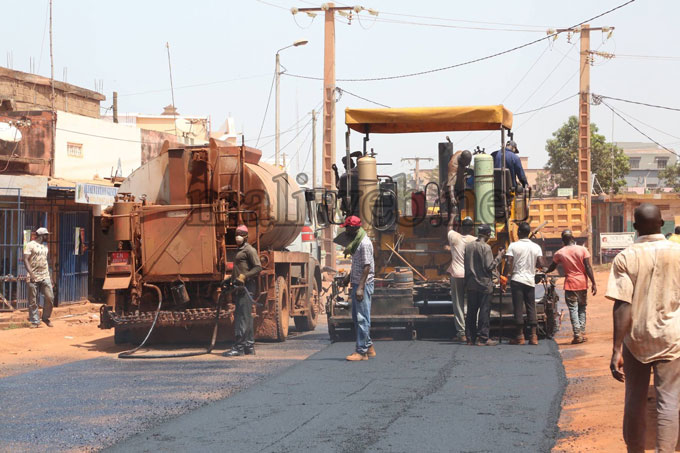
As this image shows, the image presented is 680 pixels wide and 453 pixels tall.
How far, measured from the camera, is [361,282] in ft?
36.2

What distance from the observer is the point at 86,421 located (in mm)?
7367

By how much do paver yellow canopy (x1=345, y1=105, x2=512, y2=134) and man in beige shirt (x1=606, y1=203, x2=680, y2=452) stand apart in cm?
764

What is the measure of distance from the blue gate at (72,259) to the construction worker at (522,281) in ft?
37.2

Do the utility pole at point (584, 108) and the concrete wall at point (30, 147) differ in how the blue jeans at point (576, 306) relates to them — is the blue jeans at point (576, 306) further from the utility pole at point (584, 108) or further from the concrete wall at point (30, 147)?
the utility pole at point (584, 108)

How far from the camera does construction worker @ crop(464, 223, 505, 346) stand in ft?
40.1

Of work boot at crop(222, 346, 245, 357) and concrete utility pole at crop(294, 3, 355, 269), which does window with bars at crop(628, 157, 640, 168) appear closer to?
concrete utility pole at crop(294, 3, 355, 269)

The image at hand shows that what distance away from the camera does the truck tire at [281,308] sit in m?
13.4

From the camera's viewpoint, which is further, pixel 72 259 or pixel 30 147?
pixel 30 147

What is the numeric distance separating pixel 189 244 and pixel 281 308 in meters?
2.06

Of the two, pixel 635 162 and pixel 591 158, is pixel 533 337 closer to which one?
pixel 591 158

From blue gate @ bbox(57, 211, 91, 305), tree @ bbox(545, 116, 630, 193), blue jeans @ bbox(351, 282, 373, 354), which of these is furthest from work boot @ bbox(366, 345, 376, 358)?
tree @ bbox(545, 116, 630, 193)

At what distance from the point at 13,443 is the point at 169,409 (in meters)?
1.53

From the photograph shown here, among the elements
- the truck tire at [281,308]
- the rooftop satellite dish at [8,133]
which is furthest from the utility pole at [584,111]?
the truck tire at [281,308]

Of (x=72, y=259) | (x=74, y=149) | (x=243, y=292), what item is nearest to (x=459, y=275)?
(x=243, y=292)
